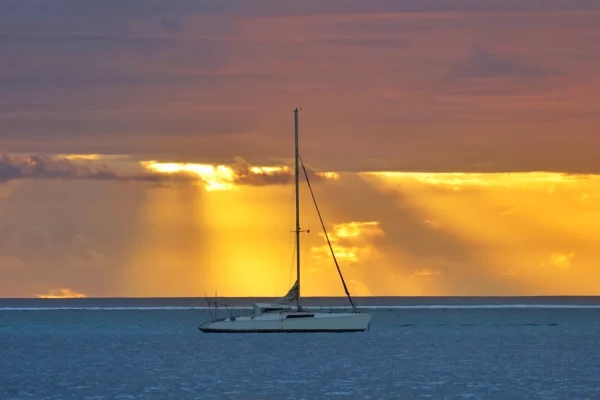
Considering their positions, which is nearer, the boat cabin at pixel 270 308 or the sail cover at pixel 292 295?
the sail cover at pixel 292 295

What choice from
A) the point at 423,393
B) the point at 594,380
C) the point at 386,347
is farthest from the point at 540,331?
the point at 423,393

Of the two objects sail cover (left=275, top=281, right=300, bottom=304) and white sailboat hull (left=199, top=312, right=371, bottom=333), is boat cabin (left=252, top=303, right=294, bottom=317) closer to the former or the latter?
white sailboat hull (left=199, top=312, right=371, bottom=333)

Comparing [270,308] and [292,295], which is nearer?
[292,295]

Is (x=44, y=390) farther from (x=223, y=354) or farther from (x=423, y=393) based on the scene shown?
(x=223, y=354)

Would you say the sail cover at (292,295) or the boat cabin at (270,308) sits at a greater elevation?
the sail cover at (292,295)

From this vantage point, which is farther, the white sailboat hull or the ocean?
the white sailboat hull

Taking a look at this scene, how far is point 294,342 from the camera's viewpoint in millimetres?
140250

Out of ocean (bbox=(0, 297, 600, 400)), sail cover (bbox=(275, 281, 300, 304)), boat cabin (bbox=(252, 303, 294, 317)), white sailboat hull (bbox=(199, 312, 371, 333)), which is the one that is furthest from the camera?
boat cabin (bbox=(252, 303, 294, 317))

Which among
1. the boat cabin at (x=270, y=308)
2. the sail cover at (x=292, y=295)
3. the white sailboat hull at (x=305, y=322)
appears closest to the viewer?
the sail cover at (x=292, y=295)

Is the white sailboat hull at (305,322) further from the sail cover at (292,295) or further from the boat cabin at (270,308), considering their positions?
the sail cover at (292,295)

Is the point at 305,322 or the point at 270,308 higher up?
the point at 270,308

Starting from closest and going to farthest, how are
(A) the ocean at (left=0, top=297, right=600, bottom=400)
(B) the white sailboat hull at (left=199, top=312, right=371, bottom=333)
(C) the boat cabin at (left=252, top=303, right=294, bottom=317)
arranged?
(A) the ocean at (left=0, top=297, right=600, bottom=400) < (B) the white sailboat hull at (left=199, top=312, right=371, bottom=333) < (C) the boat cabin at (left=252, top=303, right=294, bottom=317)

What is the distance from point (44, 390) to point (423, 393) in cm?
2479

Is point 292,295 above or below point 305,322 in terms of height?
above
